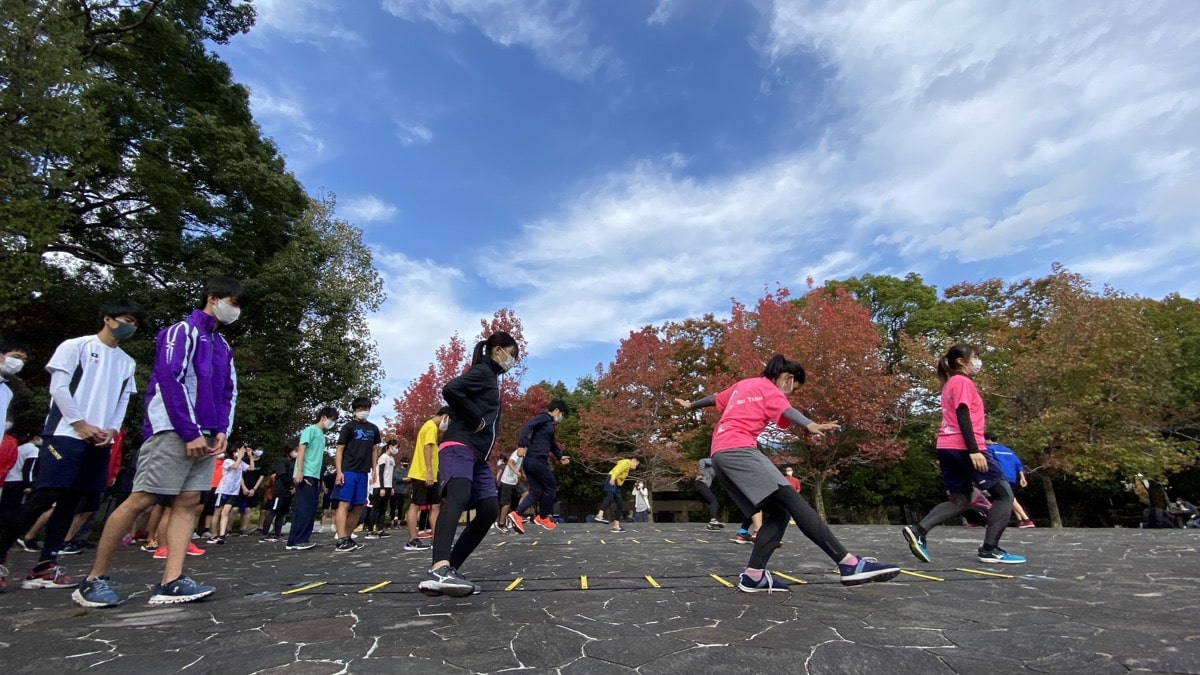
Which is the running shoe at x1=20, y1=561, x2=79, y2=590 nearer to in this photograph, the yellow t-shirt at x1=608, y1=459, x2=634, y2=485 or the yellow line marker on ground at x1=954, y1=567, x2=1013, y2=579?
the yellow line marker on ground at x1=954, y1=567, x2=1013, y2=579

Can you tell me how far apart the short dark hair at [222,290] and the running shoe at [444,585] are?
7.73 ft

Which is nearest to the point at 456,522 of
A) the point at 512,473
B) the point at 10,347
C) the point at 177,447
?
the point at 177,447

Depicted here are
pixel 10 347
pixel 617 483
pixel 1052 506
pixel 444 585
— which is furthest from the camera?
pixel 1052 506

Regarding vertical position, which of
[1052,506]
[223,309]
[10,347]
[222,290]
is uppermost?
[222,290]

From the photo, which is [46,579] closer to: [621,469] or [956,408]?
[956,408]

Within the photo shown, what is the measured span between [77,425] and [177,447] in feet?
3.23

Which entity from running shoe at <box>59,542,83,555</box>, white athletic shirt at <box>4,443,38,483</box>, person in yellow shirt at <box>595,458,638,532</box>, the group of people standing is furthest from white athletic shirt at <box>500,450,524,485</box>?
the group of people standing

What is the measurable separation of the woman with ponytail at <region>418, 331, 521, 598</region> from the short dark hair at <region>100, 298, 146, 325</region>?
2511mm

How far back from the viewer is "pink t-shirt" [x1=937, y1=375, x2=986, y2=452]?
502 cm

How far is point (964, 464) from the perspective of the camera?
519cm

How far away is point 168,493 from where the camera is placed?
11.8 feet

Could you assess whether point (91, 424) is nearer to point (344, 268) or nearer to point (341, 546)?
point (341, 546)

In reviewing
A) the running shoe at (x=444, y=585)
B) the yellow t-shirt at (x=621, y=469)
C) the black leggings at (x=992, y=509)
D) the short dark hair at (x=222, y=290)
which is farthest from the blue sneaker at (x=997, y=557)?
the yellow t-shirt at (x=621, y=469)

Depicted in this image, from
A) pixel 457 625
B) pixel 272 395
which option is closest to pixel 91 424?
pixel 457 625
